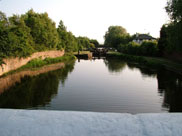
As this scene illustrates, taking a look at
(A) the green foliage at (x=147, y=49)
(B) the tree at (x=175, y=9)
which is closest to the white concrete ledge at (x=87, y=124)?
(B) the tree at (x=175, y=9)

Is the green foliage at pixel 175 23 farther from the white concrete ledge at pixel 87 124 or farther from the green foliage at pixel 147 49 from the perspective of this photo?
the white concrete ledge at pixel 87 124

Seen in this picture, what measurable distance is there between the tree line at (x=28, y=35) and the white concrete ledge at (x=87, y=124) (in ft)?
69.4

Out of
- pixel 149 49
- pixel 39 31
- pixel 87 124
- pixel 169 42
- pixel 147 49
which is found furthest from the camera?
pixel 147 49

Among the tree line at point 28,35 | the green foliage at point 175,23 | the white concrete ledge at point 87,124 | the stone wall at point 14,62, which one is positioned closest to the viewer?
the white concrete ledge at point 87,124

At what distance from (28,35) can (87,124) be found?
36.7 metres

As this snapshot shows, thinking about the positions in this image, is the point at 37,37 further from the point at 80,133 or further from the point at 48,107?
the point at 80,133

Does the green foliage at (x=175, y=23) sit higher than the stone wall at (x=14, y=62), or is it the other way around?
the green foliage at (x=175, y=23)

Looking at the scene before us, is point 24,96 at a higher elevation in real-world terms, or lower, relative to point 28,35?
lower

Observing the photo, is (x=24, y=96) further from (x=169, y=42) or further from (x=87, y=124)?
(x=169, y=42)

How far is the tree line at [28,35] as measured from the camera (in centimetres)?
2405

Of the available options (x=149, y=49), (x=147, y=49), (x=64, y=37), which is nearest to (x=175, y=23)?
(x=149, y=49)

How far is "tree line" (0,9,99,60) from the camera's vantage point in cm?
2405

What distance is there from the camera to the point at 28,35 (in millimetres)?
36906

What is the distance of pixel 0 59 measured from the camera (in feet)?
69.1
